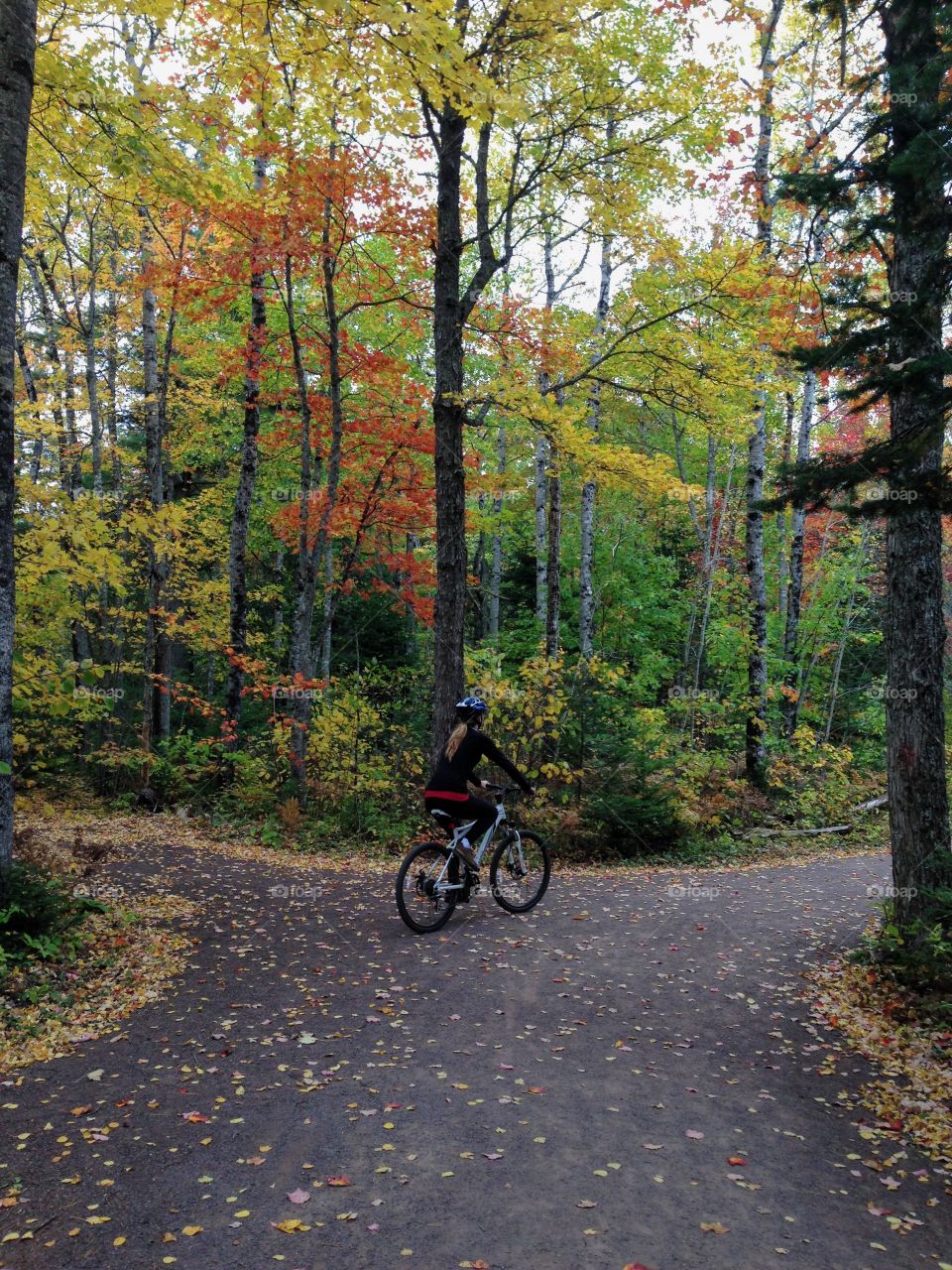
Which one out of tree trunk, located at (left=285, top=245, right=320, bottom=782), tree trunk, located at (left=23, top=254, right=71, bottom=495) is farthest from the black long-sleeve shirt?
tree trunk, located at (left=23, top=254, right=71, bottom=495)

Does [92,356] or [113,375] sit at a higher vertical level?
[113,375]

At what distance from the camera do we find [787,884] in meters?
10.7

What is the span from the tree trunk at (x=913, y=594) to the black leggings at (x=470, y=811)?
3.63 m

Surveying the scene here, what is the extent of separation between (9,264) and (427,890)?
20.4 feet

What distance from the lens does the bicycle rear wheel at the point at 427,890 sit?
7289 mm

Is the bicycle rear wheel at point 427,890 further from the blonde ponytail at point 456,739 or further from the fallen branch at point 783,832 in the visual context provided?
the fallen branch at point 783,832

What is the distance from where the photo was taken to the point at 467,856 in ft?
24.6

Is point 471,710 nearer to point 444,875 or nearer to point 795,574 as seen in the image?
point 444,875

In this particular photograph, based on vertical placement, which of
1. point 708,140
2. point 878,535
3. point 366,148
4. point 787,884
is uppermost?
point 366,148

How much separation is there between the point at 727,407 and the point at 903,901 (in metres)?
8.25

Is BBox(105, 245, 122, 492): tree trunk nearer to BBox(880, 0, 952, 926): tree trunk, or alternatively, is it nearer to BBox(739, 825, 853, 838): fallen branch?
BBox(739, 825, 853, 838): fallen branch

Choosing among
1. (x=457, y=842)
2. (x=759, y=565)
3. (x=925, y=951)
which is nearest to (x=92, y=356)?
(x=457, y=842)

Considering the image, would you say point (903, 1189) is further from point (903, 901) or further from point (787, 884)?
point (787, 884)

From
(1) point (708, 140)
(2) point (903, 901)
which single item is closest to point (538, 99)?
(1) point (708, 140)
